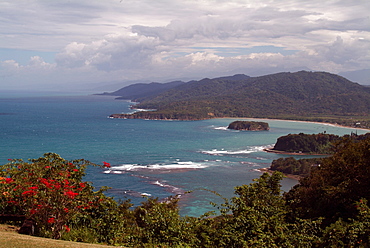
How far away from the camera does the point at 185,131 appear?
5103 inches

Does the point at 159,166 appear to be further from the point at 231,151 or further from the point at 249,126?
the point at 249,126

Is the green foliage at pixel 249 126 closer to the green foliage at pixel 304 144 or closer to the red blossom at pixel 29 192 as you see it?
the green foliage at pixel 304 144

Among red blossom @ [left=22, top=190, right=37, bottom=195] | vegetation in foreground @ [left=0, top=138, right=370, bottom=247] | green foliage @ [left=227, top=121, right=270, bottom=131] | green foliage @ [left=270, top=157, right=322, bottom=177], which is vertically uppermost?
red blossom @ [left=22, top=190, right=37, bottom=195]

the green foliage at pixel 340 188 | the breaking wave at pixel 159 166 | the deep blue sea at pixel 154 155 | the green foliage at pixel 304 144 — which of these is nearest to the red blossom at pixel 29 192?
the green foliage at pixel 340 188

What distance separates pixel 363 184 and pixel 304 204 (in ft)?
13.2

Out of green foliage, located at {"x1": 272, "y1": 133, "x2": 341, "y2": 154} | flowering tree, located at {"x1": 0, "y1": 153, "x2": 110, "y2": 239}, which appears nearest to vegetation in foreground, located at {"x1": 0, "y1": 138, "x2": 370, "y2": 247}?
flowering tree, located at {"x1": 0, "y1": 153, "x2": 110, "y2": 239}

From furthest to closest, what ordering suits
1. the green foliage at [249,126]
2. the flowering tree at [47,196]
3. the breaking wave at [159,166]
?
the green foliage at [249,126] < the breaking wave at [159,166] < the flowering tree at [47,196]

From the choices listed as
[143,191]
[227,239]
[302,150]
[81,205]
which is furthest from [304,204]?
[302,150]

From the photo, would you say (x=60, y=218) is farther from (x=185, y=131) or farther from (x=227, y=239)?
(x=185, y=131)

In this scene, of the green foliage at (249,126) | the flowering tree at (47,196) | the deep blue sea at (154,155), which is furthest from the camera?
the green foliage at (249,126)

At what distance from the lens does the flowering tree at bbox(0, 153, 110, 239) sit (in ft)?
48.5

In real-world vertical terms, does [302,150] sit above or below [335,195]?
below

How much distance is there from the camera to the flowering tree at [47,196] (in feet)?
48.5

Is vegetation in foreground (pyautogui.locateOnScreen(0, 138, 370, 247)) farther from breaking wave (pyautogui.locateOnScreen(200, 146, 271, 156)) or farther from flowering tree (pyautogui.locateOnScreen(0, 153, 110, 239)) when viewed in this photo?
breaking wave (pyautogui.locateOnScreen(200, 146, 271, 156))
